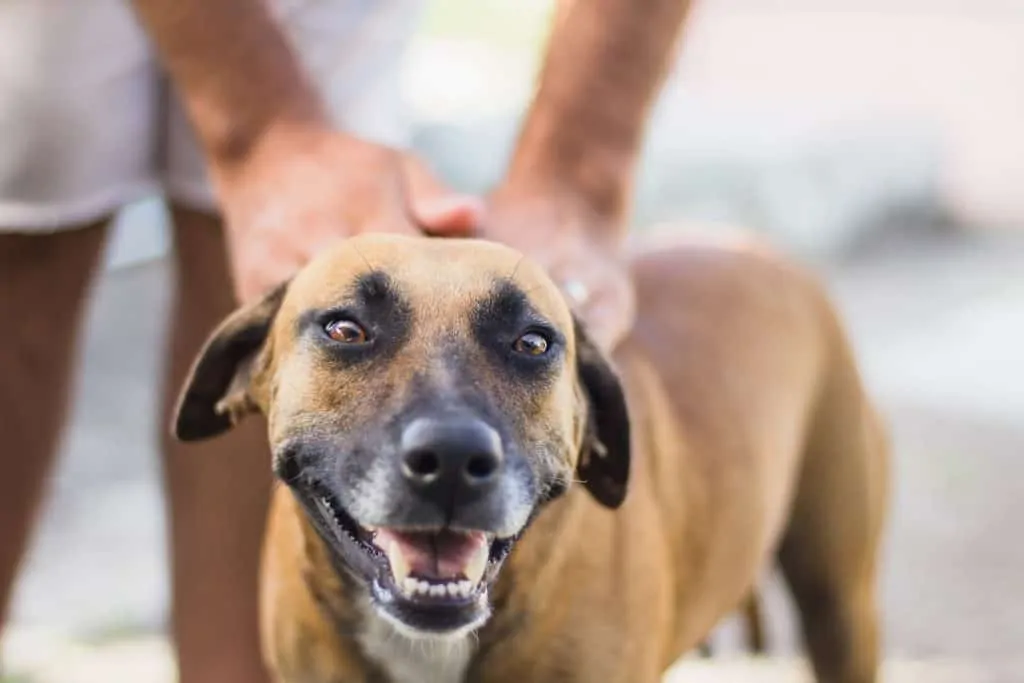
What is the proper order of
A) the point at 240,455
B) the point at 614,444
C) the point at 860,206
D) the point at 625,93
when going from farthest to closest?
the point at 860,206 < the point at 240,455 < the point at 625,93 < the point at 614,444

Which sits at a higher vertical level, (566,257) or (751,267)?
(566,257)

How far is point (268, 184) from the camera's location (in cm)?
231

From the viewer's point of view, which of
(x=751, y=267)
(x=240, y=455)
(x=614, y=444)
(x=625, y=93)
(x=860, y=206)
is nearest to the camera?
(x=614, y=444)

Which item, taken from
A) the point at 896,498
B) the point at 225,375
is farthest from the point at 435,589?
the point at 896,498

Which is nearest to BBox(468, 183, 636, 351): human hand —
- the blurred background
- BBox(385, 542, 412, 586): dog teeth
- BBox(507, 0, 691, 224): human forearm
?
BBox(507, 0, 691, 224): human forearm

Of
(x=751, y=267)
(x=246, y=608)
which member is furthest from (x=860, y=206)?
(x=246, y=608)

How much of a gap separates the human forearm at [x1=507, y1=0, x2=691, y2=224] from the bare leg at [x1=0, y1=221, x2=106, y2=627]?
80cm

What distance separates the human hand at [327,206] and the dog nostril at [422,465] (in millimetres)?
462

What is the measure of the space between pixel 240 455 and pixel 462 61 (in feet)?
18.2

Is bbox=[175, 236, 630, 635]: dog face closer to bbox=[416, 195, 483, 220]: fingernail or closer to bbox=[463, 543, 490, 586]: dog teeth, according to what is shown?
bbox=[463, 543, 490, 586]: dog teeth

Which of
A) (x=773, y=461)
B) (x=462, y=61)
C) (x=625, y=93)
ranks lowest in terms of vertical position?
(x=462, y=61)

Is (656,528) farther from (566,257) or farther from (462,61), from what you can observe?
(462,61)

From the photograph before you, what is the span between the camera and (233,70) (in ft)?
7.94

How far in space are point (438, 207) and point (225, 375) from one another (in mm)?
361
